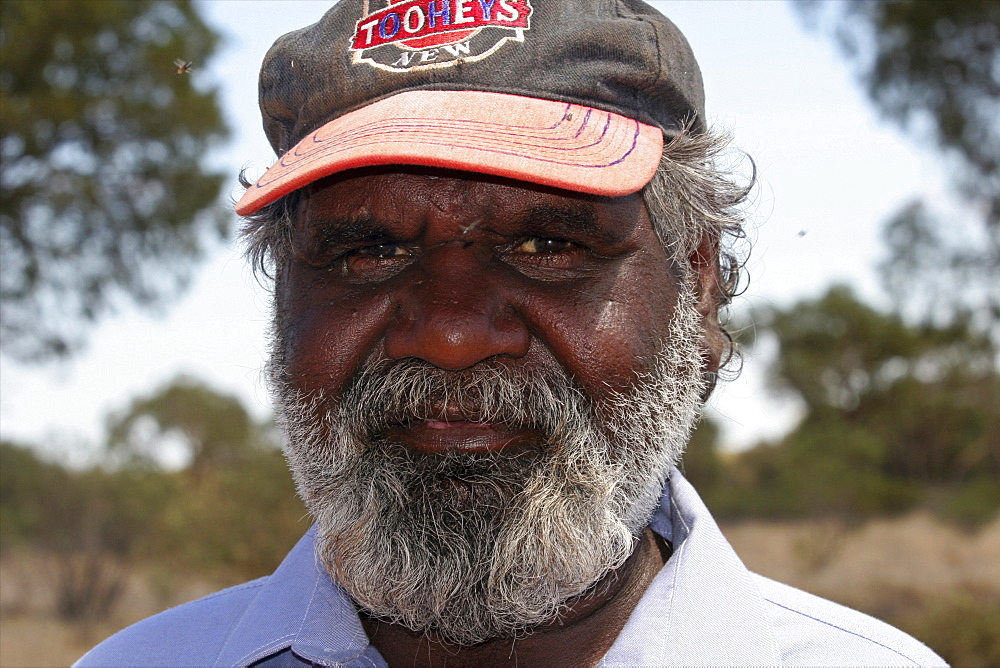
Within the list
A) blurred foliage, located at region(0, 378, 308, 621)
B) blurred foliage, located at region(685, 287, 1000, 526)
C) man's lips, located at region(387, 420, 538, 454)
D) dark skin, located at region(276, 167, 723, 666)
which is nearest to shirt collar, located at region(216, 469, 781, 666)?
dark skin, located at region(276, 167, 723, 666)

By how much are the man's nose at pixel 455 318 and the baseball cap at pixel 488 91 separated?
0.22 m

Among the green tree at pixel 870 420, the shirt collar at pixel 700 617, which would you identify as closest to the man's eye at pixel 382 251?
the shirt collar at pixel 700 617

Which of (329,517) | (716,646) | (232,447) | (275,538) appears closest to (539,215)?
(329,517)

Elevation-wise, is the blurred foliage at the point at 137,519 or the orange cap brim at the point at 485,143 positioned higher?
the orange cap brim at the point at 485,143

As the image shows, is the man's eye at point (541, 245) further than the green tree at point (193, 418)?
No

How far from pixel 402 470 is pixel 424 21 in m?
0.88

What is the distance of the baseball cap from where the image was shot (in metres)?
1.55

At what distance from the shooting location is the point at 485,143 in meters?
1.54

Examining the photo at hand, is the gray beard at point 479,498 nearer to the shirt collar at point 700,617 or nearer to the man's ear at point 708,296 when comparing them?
the shirt collar at point 700,617

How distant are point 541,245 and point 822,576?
63.5 ft

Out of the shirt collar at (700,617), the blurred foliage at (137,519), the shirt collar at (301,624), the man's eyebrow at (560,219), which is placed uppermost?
the man's eyebrow at (560,219)

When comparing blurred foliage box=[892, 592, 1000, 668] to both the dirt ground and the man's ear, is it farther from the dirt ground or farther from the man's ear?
the man's ear

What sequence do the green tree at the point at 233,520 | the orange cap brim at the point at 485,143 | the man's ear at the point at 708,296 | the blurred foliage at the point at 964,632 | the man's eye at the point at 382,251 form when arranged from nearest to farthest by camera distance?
the orange cap brim at the point at 485,143
the man's eye at the point at 382,251
the man's ear at the point at 708,296
the blurred foliage at the point at 964,632
the green tree at the point at 233,520

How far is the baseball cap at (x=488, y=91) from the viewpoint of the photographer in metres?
1.55
